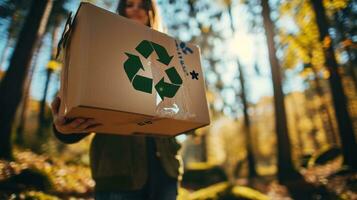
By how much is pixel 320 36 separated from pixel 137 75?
7.37m

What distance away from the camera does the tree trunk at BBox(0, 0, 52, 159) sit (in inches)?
194

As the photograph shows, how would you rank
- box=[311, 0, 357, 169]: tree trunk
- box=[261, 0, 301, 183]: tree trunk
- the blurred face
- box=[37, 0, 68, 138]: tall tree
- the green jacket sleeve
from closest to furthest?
the green jacket sleeve, the blurred face, box=[311, 0, 357, 169]: tree trunk, box=[37, 0, 68, 138]: tall tree, box=[261, 0, 301, 183]: tree trunk

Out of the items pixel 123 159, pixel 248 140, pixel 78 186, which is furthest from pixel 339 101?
pixel 123 159

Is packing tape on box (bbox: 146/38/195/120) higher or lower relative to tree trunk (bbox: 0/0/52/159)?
lower

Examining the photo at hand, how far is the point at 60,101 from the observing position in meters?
1.45

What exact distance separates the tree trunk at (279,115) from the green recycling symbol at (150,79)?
25.8 ft

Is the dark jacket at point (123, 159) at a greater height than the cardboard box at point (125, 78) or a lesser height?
lesser

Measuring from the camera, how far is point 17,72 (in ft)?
16.8

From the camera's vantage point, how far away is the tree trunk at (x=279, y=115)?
857cm

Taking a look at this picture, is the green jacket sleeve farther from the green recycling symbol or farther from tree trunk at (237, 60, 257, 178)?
tree trunk at (237, 60, 257, 178)

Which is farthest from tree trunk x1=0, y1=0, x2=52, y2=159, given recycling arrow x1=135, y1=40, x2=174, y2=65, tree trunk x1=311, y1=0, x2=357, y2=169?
tree trunk x1=311, y1=0, x2=357, y2=169

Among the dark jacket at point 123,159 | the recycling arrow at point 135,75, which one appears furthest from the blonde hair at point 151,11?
the dark jacket at point 123,159

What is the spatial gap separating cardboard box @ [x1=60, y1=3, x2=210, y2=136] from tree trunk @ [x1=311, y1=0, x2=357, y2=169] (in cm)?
685

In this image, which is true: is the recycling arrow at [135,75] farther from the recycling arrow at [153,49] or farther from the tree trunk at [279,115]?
the tree trunk at [279,115]
